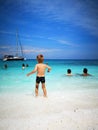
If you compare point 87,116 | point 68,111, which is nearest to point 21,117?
point 68,111

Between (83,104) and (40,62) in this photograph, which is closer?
(83,104)

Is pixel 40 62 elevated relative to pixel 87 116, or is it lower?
elevated

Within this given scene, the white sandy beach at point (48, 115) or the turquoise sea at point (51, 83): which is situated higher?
the white sandy beach at point (48, 115)

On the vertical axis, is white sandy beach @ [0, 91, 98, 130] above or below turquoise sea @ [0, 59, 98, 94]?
above

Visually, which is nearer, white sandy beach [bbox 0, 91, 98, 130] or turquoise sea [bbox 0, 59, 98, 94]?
white sandy beach [bbox 0, 91, 98, 130]

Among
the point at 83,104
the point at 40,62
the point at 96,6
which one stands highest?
the point at 96,6

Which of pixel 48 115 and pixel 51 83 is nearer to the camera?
pixel 48 115

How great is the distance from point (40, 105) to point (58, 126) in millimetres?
1506

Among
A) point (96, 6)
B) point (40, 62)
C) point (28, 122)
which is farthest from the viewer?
point (96, 6)

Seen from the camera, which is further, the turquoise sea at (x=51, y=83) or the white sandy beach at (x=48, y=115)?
the turquoise sea at (x=51, y=83)

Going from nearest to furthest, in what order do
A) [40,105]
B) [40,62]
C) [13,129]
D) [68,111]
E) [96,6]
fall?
[13,129] < [68,111] < [40,105] < [40,62] < [96,6]

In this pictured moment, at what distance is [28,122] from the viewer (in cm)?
344

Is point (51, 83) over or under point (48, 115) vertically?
under

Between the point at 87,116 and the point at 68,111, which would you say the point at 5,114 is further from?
the point at 87,116
